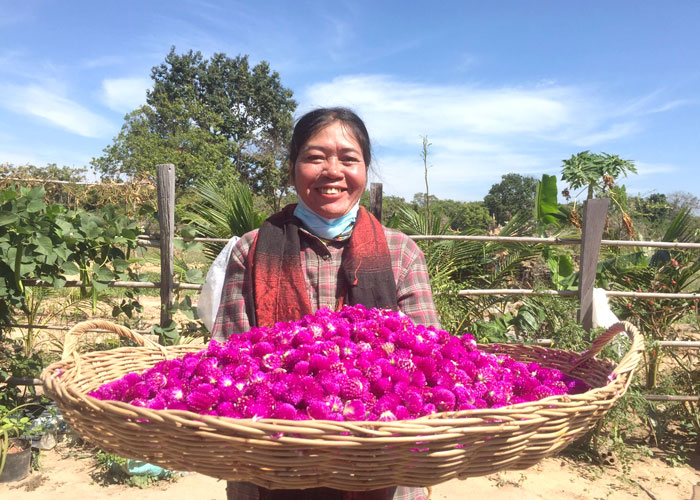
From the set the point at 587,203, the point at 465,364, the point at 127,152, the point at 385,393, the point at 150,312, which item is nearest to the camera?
the point at 385,393

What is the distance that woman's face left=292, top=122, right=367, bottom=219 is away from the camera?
4.96 ft

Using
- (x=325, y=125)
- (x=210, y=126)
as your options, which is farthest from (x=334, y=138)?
(x=210, y=126)

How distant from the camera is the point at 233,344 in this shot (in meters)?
1.10

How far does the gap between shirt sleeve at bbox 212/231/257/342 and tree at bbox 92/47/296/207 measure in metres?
18.0

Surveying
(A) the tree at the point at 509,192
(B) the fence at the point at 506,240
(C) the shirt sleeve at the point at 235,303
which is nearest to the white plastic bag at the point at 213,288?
(B) the fence at the point at 506,240

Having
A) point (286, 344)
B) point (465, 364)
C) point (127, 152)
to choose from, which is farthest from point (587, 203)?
point (127, 152)

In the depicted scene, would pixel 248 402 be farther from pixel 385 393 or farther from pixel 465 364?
pixel 465 364

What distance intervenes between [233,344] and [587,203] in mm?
2789

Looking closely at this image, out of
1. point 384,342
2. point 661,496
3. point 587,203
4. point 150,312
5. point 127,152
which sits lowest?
point 661,496

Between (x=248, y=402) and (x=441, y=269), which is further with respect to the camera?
(x=441, y=269)

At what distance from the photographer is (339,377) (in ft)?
2.97

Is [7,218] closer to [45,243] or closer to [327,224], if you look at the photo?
[45,243]

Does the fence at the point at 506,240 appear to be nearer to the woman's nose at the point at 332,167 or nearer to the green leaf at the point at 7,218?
the green leaf at the point at 7,218

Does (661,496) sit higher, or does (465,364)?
(465,364)
